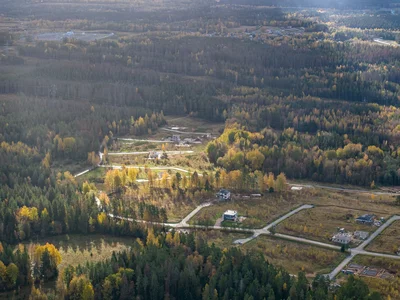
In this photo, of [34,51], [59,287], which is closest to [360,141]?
[59,287]

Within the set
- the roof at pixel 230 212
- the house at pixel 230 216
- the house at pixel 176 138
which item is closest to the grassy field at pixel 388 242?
the house at pixel 230 216

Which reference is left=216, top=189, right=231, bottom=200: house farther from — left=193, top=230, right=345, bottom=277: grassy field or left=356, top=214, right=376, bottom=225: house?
left=356, top=214, right=376, bottom=225: house

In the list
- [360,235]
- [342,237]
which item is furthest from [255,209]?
[360,235]

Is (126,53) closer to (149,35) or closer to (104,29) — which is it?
(149,35)

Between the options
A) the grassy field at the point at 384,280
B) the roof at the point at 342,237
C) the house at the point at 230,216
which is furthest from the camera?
the house at the point at 230,216

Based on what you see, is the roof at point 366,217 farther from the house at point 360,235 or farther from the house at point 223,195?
the house at point 223,195
